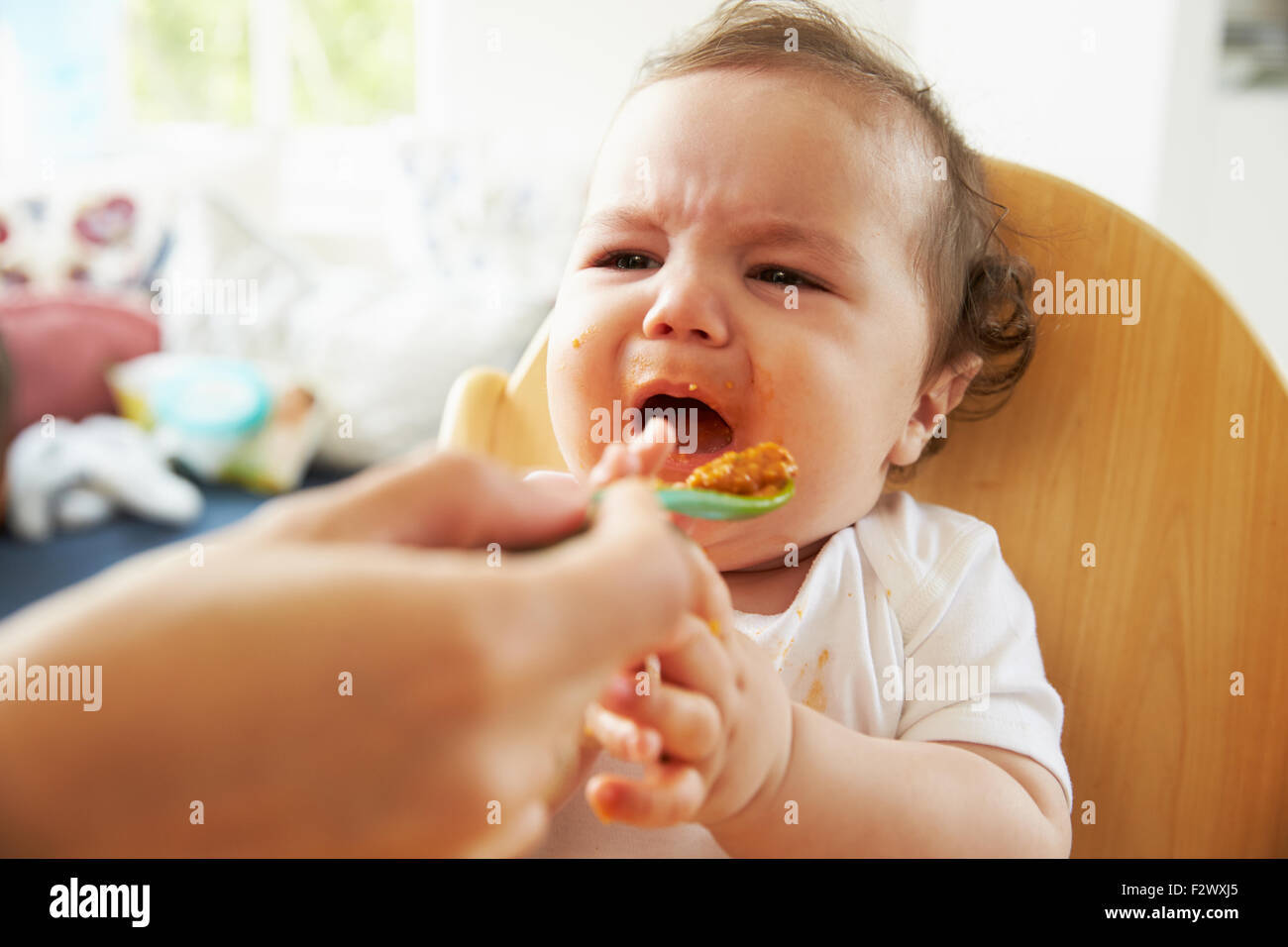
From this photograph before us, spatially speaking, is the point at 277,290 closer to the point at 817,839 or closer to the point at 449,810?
the point at 817,839

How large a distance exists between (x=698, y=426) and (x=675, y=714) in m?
0.32

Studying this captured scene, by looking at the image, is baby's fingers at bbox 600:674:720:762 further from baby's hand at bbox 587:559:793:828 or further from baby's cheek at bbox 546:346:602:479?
baby's cheek at bbox 546:346:602:479

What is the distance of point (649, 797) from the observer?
42 centimetres

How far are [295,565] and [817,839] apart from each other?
405mm

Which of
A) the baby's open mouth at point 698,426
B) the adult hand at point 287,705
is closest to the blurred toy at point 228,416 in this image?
the baby's open mouth at point 698,426

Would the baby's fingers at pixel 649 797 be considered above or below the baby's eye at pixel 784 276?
below

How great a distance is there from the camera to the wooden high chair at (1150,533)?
29.8 inches

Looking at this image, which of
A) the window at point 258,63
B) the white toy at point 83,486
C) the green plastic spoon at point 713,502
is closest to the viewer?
the green plastic spoon at point 713,502

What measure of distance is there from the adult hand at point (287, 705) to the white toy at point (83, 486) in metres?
1.80

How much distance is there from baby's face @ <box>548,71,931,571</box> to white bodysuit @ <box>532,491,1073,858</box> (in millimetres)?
50

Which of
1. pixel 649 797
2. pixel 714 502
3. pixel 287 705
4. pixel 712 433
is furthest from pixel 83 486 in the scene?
pixel 287 705
